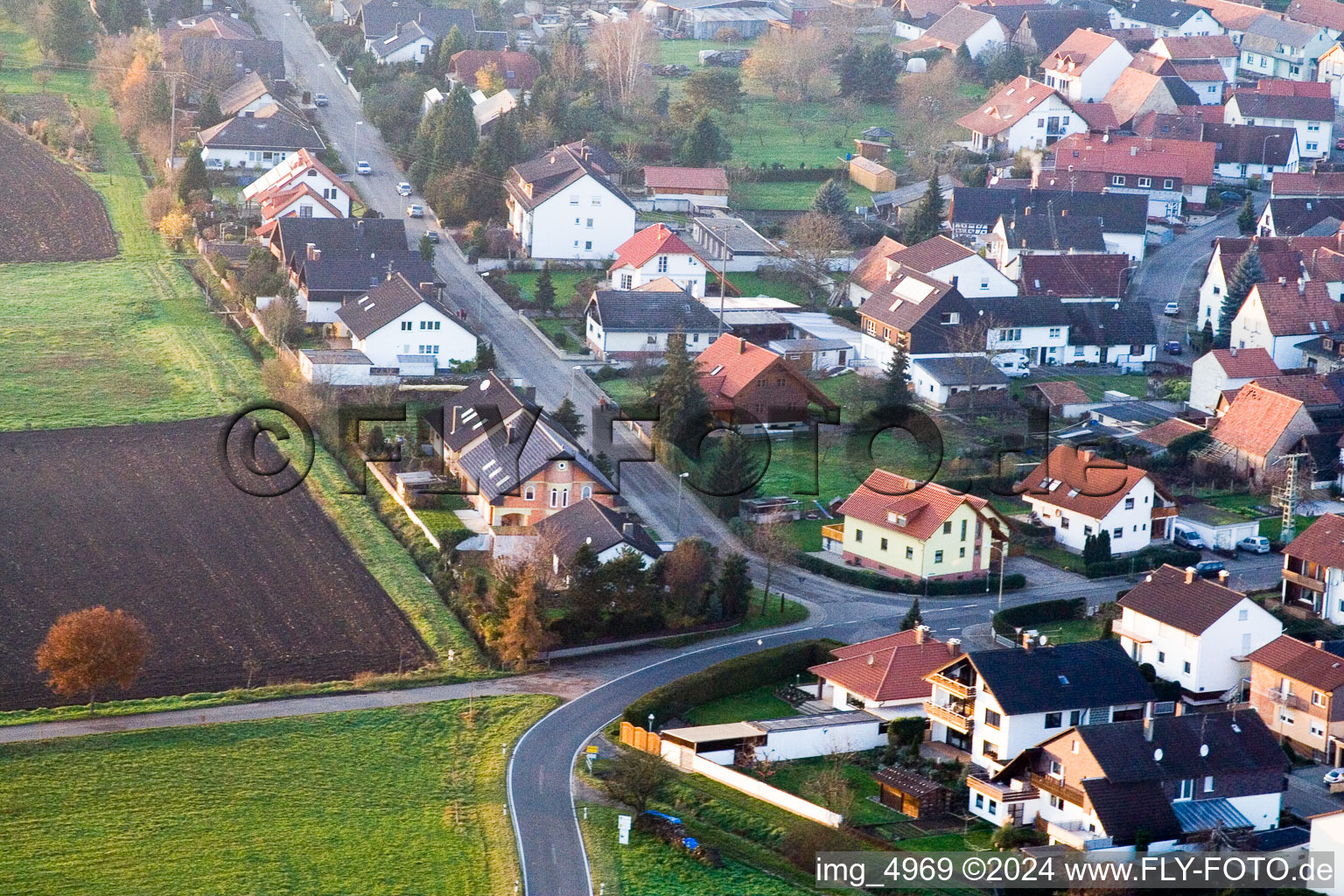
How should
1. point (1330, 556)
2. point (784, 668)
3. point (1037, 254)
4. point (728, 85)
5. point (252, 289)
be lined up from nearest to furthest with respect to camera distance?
point (784, 668) → point (1330, 556) → point (252, 289) → point (1037, 254) → point (728, 85)

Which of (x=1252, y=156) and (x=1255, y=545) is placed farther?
(x=1252, y=156)

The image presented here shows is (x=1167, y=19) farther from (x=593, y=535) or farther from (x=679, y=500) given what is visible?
(x=593, y=535)

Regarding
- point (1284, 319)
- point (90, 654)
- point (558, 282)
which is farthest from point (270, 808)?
point (1284, 319)

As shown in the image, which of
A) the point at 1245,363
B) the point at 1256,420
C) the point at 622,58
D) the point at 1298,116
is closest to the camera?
the point at 1256,420

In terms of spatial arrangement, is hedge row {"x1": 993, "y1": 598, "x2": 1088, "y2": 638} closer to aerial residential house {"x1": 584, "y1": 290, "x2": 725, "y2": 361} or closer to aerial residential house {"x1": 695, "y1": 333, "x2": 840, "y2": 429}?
aerial residential house {"x1": 695, "y1": 333, "x2": 840, "y2": 429}

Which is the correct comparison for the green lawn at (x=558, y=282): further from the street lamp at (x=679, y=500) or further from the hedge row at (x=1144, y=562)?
the hedge row at (x=1144, y=562)

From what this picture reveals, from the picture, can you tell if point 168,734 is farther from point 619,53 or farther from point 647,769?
point 619,53

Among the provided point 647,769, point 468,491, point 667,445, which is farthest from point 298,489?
point 647,769
